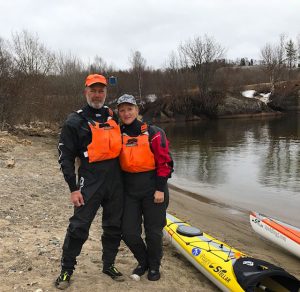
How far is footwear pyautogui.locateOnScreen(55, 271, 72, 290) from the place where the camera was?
143 inches

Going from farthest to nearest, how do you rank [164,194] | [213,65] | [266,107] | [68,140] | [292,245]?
[213,65], [266,107], [292,245], [164,194], [68,140]

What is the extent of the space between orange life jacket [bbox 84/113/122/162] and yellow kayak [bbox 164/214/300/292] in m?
1.73

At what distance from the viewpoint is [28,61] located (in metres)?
28.4

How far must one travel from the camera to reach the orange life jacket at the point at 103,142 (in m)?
3.52

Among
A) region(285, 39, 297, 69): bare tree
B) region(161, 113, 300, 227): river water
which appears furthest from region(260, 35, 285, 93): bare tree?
region(161, 113, 300, 227): river water

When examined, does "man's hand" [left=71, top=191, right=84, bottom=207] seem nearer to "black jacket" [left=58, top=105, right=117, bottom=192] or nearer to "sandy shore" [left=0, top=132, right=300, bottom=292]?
"black jacket" [left=58, top=105, right=117, bottom=192]

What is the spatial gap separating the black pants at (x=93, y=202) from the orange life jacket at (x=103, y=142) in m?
0.08

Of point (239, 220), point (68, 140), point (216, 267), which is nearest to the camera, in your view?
point (68, 140)

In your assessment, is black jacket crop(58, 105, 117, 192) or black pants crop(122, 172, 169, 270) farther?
black pants crop(122, 172, 169, 270)

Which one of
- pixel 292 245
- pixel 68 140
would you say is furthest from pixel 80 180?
pixel 292 245

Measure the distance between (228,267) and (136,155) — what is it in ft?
5.30

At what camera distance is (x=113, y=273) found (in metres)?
3.99

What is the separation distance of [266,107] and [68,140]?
4739 centimetres

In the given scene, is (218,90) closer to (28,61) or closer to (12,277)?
(28,61)
